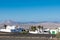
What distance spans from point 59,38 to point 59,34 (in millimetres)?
1810

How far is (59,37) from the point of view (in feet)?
179

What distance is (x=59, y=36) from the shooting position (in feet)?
180

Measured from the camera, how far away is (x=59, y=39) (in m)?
51.9

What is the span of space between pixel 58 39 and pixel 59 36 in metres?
1.79

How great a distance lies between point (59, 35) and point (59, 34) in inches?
22.4

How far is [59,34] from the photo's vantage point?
55156mm

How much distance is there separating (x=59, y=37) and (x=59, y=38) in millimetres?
925

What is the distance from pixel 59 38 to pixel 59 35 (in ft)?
4.09

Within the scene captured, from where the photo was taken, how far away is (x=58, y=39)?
174ft

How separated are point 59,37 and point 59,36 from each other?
0.35 m

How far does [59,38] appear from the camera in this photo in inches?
2108

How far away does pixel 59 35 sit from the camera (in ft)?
179

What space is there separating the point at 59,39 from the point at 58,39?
3.71 feet

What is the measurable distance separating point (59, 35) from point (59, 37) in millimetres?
469
